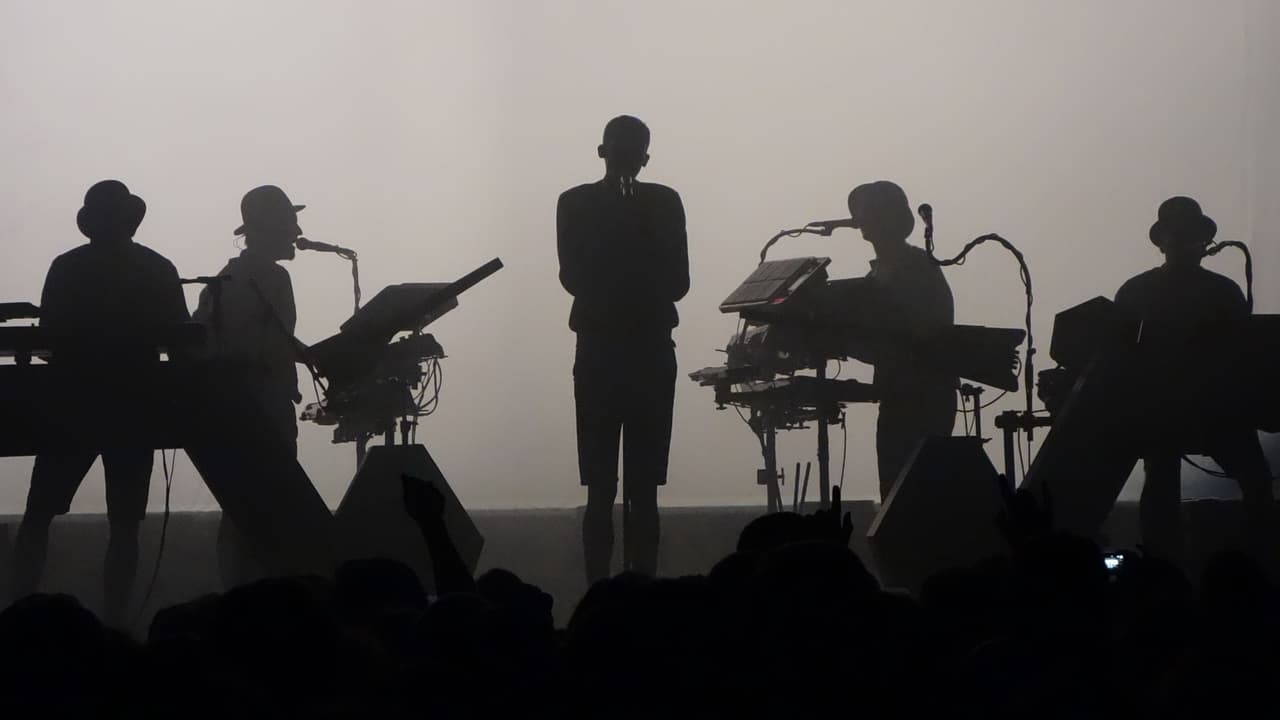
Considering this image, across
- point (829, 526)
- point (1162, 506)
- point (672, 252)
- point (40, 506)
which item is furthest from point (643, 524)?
point (829, 526)

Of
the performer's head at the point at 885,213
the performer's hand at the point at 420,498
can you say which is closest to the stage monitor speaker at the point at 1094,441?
the performer's head at the point at 885,213

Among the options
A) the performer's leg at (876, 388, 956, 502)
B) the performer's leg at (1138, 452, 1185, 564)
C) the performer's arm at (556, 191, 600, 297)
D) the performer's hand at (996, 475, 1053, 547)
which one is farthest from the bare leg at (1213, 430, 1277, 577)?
→ the performer's hand at (996, 475, 1053, 547)

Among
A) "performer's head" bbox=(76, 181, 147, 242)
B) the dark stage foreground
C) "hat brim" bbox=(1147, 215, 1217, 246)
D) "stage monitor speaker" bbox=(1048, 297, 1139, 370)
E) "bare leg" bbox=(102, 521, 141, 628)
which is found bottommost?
the dark stage foreground

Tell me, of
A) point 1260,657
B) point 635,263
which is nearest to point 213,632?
point 1260,657

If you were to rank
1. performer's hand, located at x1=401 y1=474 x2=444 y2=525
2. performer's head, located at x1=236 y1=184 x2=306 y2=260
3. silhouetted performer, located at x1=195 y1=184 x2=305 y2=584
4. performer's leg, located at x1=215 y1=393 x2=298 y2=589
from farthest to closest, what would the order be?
performer's head, located at x1=236 y1=184 x2=306 y2=260, silhouetted performer, located at x1=195 y1=184 x2=305 y2=584, performer's leg, located at x1=215 y1=393 x2=298 y2=589, performer's hand, located at x1=401 y1=474 x2=444 y2=525

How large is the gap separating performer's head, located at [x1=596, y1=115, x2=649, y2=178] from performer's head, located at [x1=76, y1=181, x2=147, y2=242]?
3.69ft

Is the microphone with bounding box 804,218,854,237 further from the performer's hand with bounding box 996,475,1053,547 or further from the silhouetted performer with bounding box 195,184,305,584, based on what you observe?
the performer's hand with bounding box 996,475,1053,547

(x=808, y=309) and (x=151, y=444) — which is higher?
(x=808, y=309)

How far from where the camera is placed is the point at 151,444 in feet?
8.42

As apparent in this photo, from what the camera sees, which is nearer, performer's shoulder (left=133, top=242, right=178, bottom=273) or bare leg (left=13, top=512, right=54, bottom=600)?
bare leg (left=13, top=512, right=54, bottom=600)

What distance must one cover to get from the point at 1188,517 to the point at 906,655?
3.34m

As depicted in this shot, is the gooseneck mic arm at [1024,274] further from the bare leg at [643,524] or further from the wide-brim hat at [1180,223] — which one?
the bare leg at [643,524]

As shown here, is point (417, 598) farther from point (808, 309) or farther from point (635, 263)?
point (808, 309)

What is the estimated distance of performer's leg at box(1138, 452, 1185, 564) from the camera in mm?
3215
